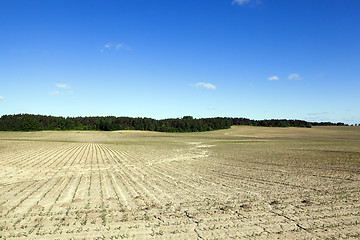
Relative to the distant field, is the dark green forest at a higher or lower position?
higher

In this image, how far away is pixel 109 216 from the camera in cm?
849

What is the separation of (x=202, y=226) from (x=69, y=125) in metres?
137

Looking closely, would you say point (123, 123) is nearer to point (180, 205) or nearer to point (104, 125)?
point (104, 125)

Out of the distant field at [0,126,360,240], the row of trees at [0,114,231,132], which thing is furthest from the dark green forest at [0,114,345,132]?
the distant field at [0,126,360,240]

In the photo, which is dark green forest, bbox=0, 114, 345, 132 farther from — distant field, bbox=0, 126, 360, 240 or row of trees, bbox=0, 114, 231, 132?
distant field, bbox=0, 126, 360, 240

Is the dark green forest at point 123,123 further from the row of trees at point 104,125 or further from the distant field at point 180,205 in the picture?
the distant field at point 180,205

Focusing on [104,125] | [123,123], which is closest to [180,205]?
[104,125]

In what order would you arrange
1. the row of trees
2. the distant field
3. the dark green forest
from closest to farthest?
the distant field
the row of trees
the dark green forest

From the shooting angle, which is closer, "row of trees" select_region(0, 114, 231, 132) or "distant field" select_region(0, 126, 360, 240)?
"distant field" select_region(0, 126, 360, 240)

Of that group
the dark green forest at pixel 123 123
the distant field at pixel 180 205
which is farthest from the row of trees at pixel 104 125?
the distant field at pixel 180 205

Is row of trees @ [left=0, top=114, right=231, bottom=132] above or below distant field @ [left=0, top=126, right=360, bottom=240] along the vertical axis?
above

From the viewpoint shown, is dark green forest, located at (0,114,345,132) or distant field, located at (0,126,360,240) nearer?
distant field, located at (0,126,360,240)

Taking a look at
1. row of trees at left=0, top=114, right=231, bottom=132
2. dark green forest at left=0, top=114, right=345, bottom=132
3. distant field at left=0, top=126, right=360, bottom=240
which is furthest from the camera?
dark green forest at left=0, top=114, right=345, bottom=132

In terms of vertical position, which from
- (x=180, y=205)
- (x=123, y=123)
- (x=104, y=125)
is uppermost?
(x=123, y=123)
